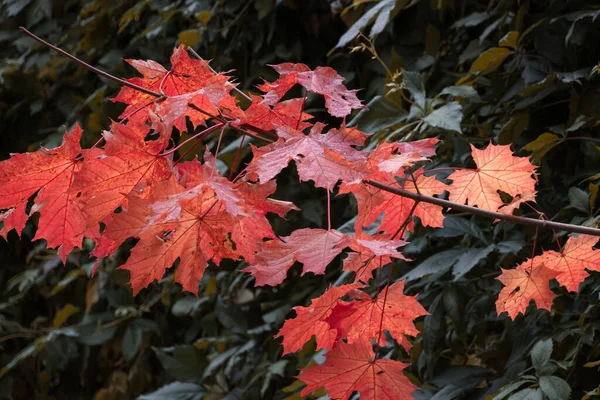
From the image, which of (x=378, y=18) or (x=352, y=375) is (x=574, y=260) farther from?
(x=378, y=18)

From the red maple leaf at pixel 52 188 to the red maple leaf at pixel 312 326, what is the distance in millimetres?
228

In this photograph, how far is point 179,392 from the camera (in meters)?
1.59

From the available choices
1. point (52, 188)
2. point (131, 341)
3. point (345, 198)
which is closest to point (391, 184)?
point (52, 188)

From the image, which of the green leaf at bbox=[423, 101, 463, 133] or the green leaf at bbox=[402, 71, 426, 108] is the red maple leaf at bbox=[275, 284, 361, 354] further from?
the green leaf at bbox=[402, 71, 426, 108]

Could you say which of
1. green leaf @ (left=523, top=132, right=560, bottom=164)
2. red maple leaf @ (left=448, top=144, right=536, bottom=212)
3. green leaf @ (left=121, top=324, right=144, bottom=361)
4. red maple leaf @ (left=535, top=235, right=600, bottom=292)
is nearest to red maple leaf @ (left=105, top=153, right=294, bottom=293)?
red maple leaf @ (left=448, top=144, right=536, bottom=212)

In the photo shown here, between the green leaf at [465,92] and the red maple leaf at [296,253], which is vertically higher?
the red maple leaf at [296,253]

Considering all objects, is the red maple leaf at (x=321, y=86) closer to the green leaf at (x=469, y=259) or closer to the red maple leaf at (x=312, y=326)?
the red maple leaf at (x=312, y=326)

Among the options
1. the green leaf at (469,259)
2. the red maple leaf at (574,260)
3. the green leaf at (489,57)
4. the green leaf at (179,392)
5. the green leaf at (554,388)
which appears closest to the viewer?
the red maple leaf at (574,260)

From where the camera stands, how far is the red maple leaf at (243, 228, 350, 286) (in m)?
0.63

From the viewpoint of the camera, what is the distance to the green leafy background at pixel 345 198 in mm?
1166

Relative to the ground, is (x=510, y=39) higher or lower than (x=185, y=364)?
higher

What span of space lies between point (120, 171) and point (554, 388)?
631 millimetres

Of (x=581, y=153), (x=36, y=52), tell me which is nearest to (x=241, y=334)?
(x=581, y=153)

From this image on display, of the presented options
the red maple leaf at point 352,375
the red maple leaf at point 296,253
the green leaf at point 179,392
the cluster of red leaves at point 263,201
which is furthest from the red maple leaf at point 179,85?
the green leaf at point 179,392
